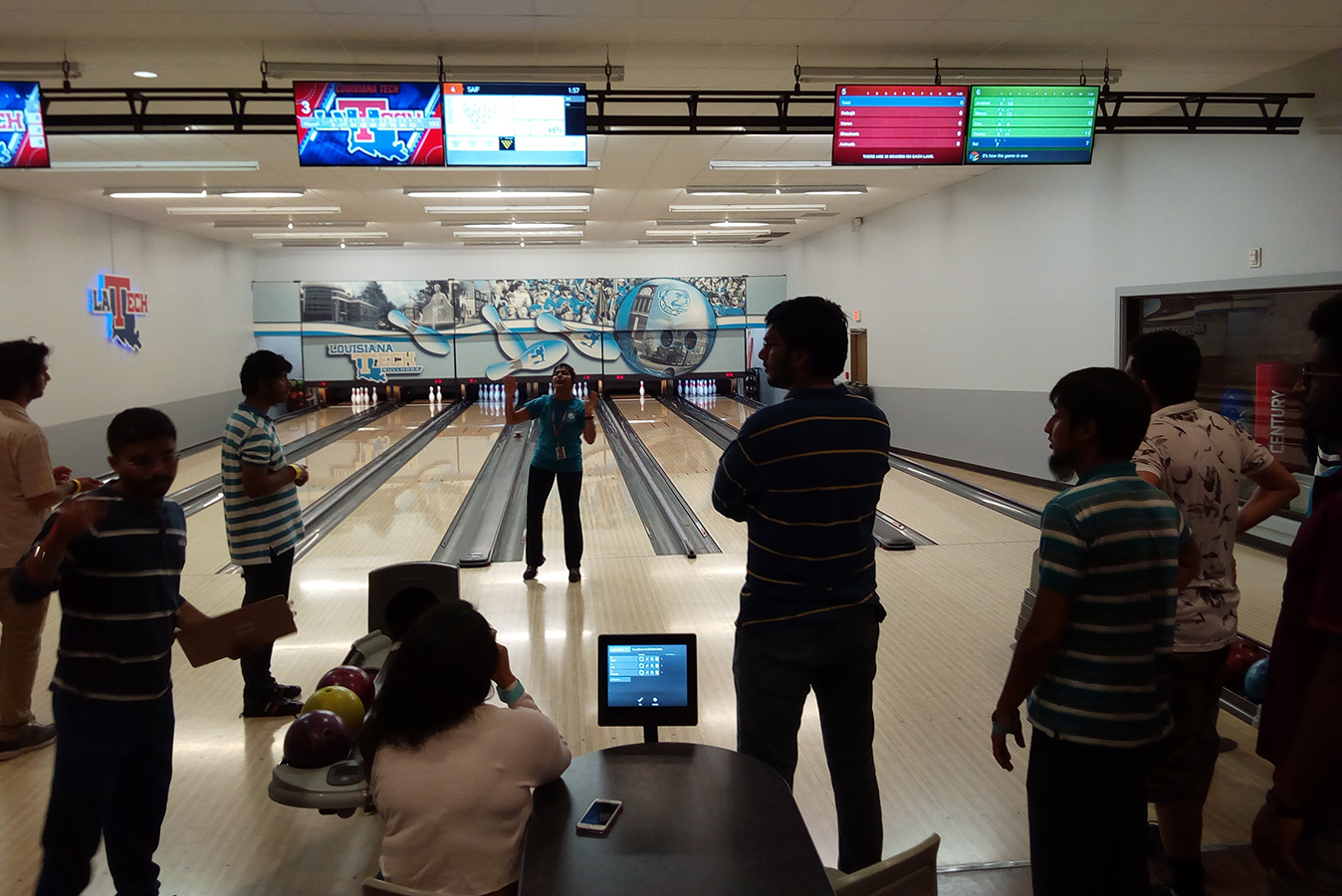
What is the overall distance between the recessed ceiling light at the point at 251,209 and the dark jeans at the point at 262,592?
7446 mm

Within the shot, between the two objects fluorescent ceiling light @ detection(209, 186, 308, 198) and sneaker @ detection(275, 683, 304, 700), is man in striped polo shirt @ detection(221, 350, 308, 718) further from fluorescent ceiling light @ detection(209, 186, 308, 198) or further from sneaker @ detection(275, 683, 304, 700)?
fluorescent ceiling light @ detection(209, 186, 308, 198)

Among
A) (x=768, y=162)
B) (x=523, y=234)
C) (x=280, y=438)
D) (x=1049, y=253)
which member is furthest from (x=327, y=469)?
(x=1049, y=253)

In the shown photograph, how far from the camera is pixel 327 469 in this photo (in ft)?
32.1

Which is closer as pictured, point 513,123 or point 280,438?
point 513,123

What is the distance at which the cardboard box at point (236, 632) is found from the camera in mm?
2285

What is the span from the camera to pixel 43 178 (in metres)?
8.02

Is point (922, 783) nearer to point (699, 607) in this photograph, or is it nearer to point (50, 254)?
point (699, 607)

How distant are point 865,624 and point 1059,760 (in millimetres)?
491

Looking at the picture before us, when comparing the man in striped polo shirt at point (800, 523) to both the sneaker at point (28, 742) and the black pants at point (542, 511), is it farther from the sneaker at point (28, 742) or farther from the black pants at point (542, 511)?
the black pants at point (542, 511)

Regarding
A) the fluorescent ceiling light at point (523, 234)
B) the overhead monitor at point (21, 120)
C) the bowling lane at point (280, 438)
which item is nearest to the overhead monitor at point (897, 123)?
the overhead monitor at point (21, 120)

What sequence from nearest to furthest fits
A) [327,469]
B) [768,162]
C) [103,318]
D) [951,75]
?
[951,75] → [768,162] → [327,469] → [103,318]

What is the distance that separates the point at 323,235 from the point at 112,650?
12035 mm

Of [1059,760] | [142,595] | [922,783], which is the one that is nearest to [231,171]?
[142,595]

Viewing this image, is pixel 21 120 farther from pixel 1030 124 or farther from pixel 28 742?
pixel 1030 124
